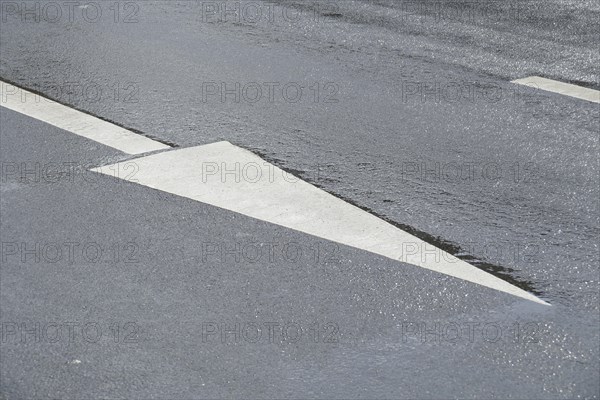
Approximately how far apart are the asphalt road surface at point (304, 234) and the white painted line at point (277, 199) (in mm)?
96

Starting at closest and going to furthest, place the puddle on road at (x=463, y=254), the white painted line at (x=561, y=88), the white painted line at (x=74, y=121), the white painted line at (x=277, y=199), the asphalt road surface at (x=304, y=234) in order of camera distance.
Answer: the asphalt road surface at (x=304, y=234), the puddle on road at (x=463, y=254), the white painted line at (x=277, y=199), the white painted line at (x=74, y=121), the white painted line at (x=561, y=88)

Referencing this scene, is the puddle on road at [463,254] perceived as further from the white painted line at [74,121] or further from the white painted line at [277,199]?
the white painted line at [74,121]

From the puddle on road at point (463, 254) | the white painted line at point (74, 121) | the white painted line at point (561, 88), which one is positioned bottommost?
the white painted line at point (74, 121)

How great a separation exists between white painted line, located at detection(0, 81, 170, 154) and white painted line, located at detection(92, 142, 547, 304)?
28 centimetres

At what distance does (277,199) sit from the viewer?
6.08m

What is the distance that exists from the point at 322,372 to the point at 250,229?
4.90ft

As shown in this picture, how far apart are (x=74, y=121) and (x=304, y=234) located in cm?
258

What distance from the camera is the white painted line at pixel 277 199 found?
17.4ft

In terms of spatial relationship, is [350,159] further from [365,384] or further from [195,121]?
[365,384]

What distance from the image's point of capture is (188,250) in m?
5.41

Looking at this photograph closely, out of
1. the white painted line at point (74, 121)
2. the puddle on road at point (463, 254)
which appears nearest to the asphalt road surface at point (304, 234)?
the puddle on road at point (463, 254)

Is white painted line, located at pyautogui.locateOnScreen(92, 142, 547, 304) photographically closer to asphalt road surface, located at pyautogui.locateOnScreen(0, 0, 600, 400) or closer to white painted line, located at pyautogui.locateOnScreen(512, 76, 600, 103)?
asphalt road surface, located at pyautogui.locateOnScreen(0, 0, 600, 400)

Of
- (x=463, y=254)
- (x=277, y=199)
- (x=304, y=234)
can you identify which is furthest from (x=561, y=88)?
(x=304, y=234)

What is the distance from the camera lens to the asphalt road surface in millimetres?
4371
